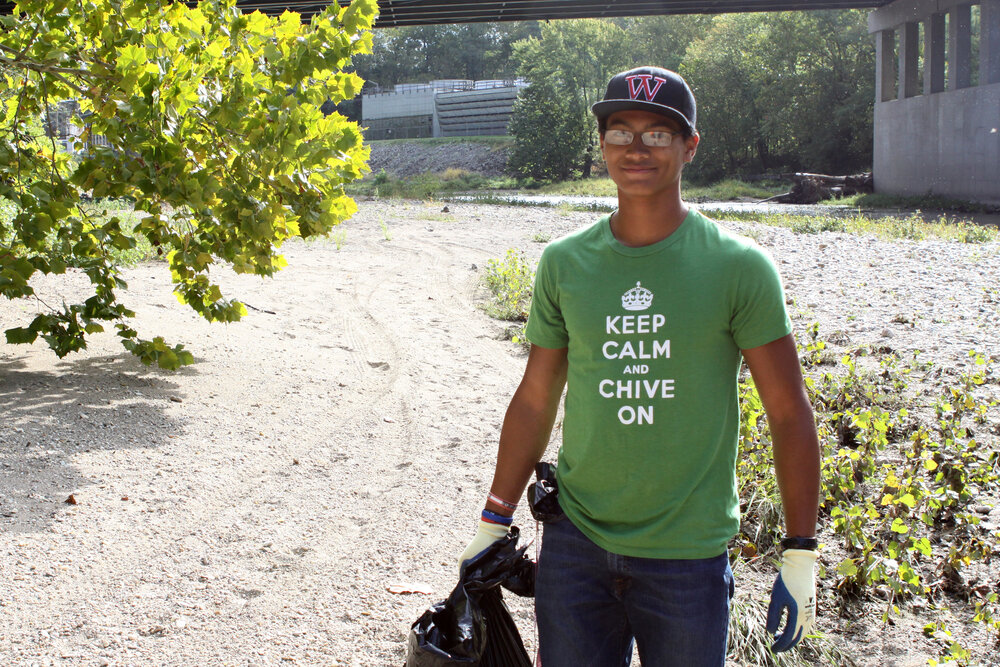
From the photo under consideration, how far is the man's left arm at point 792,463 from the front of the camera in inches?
79.4

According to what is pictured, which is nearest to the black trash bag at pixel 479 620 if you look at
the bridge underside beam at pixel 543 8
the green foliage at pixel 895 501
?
the green foliage at pixel 895 501

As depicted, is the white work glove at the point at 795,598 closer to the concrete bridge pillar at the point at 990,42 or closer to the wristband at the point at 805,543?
the wristband at the point at 805,543

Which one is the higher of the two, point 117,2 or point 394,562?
point 117,2

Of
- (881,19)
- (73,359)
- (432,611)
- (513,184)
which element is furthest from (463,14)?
(432,611)

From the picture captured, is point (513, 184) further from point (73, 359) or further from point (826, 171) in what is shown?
point (73, 359)

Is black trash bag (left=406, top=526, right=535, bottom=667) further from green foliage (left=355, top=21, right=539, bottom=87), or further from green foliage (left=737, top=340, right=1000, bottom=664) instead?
green foliage (left=355, top=21, right=539, bottom=87)

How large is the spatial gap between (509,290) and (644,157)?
27.9ft

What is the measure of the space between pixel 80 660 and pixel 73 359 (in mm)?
3957

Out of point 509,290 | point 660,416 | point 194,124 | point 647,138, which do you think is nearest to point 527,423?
point 660,416

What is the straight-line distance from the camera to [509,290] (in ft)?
34.8

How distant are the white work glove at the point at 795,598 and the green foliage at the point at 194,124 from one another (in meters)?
3.60

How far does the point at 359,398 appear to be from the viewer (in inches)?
267

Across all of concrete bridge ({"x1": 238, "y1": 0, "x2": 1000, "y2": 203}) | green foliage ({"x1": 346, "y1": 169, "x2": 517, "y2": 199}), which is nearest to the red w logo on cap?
concrete bridge ({"x1": 238, "y1": 0, "x2": 1000, "y2": 203})

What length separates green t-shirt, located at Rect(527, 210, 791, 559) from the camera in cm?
201
